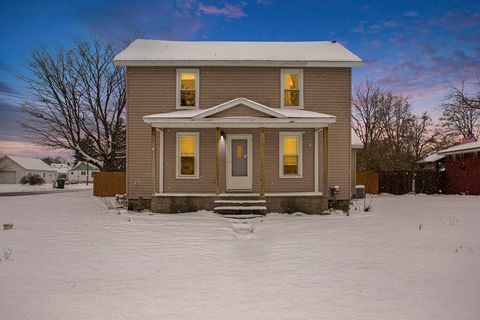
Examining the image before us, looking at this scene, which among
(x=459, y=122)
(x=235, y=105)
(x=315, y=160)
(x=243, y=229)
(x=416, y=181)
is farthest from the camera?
(x=459, y=122)

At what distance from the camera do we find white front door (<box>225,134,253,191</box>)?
43.4ft

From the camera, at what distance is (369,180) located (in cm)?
2272

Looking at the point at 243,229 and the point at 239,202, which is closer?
the point at 243,229

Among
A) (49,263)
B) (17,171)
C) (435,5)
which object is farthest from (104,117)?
(17,171)

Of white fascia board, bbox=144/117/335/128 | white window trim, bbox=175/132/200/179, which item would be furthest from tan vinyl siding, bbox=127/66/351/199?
white fascia board, bbox=144/117/335/128

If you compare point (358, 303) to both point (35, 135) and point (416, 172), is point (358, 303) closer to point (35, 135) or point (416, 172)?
point (416, 172)

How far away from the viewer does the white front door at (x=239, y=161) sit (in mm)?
13219

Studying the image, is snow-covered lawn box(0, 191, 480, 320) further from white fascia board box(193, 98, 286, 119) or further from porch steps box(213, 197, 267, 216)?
white fascia board box(193, 98, 286, 119)

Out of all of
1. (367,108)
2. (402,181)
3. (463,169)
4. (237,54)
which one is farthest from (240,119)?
(367,108)

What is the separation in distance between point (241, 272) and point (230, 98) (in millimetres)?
9418

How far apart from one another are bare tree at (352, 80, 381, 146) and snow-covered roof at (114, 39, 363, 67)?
872 inches

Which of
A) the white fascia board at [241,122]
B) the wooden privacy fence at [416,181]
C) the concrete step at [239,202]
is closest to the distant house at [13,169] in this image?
the white fascia board at [241,122]

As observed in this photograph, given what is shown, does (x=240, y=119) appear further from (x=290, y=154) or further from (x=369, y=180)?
(x=369, y=180)

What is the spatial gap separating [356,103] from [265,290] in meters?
35.2
